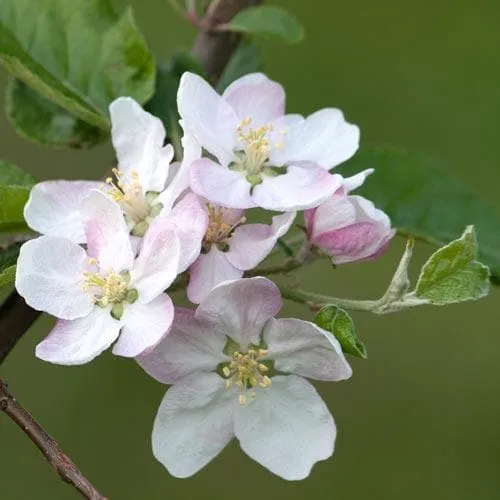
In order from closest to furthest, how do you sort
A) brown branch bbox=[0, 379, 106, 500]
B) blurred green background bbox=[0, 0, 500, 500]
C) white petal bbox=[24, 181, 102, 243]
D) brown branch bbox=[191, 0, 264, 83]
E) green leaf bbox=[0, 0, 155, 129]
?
1. brown branch bbox=[0, 379, 106, 500]
2. white petal bbox=[24, 181, 102, 243]
3. green leaf bbox=[0, 0, 155, 129]
4. brown branch bbox=[191, 0, 264, 83]
5. blurred green background bbox=[0, 0, 500, 500]

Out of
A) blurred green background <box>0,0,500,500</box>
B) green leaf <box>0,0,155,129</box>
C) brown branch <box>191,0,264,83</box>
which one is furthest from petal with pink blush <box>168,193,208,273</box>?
blurred green background <box>0,0,500,500</box>

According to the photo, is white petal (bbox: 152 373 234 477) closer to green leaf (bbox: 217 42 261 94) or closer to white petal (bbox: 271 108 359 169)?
white petal (bbox: 271 108 359 169)

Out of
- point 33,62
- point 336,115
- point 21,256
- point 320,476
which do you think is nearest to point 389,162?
point 336,115

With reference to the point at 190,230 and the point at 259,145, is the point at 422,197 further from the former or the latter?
the point at 190,230

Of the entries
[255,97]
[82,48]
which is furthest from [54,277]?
[82,48]

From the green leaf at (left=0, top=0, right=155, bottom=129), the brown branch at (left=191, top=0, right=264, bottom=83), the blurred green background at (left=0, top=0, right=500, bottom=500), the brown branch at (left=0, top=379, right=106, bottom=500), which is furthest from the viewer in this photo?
the blurred green background at (left=0, top=0, right=500, bottom=500)

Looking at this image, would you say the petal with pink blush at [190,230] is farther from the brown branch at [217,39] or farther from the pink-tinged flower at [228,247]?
the brown branch at [217,39]
